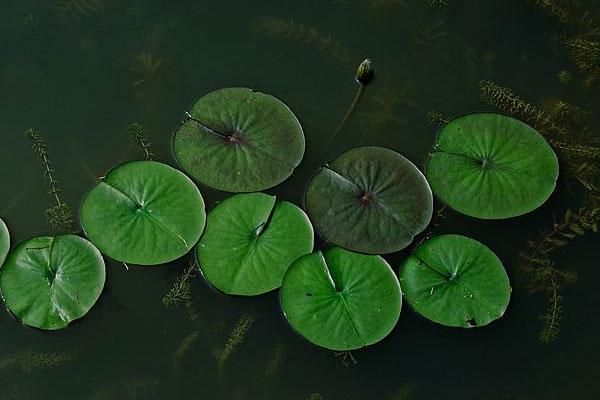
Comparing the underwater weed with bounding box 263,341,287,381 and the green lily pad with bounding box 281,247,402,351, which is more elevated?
the green lily pad with bounding box 281,247,402,351

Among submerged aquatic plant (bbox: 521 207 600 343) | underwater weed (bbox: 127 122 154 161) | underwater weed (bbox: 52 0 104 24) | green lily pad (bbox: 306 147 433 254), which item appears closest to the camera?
green lily pad (bbox: 306 147 433 254)

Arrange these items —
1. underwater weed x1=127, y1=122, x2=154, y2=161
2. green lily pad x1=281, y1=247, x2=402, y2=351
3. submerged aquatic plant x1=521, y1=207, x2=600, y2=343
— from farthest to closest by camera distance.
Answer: underwater weed x1=127, y1=122, x2=154, y2=161
submerged aquatic plant x1=521, y1=207, x2=600, y2=343
green lily pad x1=281, y1=247, x2=402, y2=351

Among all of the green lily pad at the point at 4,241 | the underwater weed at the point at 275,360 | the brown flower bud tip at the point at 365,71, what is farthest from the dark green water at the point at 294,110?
the brown flower bud tip at the point at 365,71

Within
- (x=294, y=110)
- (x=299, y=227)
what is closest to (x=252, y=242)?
(x=299, y=227)

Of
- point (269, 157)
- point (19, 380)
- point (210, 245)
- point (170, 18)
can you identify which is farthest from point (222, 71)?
point (19, 380)

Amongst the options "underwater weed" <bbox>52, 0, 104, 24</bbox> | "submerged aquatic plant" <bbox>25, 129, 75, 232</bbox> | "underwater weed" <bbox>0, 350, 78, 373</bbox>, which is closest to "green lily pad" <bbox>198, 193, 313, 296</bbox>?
"submerged aquatic plant" <bbox>25, 129, 75, 232</bbox>

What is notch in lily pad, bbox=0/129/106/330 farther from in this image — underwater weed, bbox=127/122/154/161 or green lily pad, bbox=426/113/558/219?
green lily pad, bbox=426/113/558/219

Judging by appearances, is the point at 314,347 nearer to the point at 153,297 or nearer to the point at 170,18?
the point at 153,297
